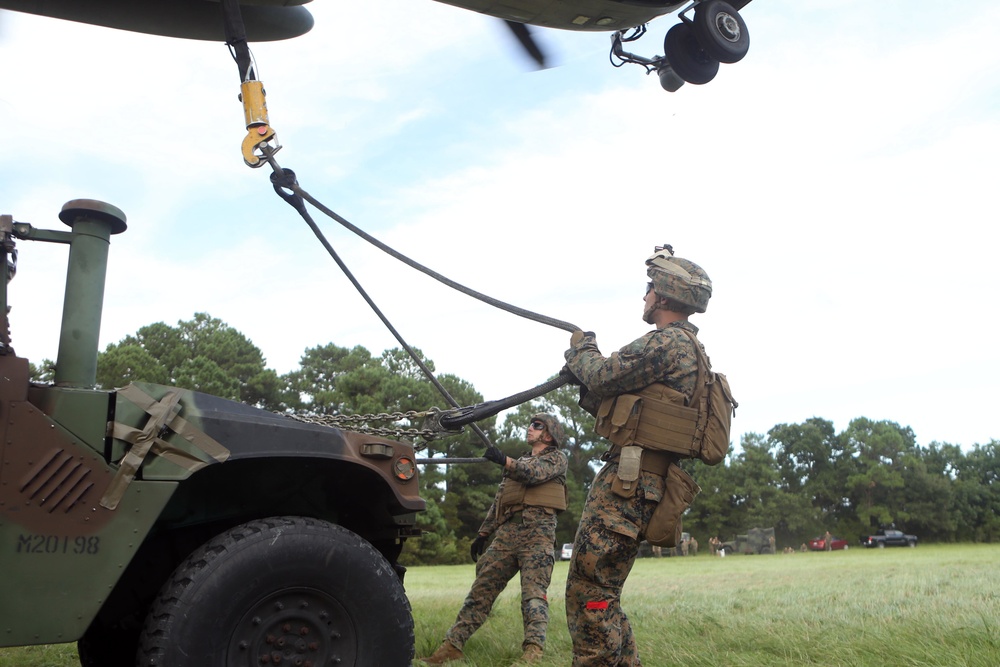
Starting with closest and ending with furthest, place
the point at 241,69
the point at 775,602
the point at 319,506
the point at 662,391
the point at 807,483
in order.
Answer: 1. the point at 319,506
2. the point at 662,391
3. the point at 241,69
4. the point at 775,602
5. the point at 807,483

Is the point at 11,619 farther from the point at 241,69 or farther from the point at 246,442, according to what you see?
the point at 241,69

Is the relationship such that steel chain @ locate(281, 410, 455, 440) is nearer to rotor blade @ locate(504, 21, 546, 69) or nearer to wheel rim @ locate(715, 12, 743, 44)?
rotor blade @ locate(504, 21, 546, 69)

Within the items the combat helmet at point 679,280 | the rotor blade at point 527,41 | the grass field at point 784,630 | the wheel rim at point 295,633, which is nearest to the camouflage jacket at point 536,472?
the grass field at point 784,630

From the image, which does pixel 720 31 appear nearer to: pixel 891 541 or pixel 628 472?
pixel 628 472

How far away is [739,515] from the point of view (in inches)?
2194

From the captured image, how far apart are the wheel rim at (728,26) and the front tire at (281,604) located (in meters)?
8.12

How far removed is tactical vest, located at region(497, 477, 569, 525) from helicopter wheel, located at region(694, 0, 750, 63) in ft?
18.0

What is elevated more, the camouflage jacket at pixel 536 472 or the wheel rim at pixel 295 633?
the camouflage jacket at pixel 536 472

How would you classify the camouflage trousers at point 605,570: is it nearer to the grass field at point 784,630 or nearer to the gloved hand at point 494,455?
the grass field at point 784,630

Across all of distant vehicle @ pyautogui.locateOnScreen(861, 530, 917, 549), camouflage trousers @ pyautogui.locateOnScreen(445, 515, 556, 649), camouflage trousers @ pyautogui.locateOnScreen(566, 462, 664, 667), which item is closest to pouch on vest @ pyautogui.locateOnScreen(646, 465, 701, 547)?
camouflage trousers @ pyautogui.locateOnScreen(566, 462, 664, 667)

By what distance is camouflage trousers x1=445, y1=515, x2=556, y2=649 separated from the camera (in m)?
6.37

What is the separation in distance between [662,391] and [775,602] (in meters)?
5.22

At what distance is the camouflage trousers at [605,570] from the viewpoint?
4.32m

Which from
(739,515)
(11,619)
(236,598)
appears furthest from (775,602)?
(739,515)
